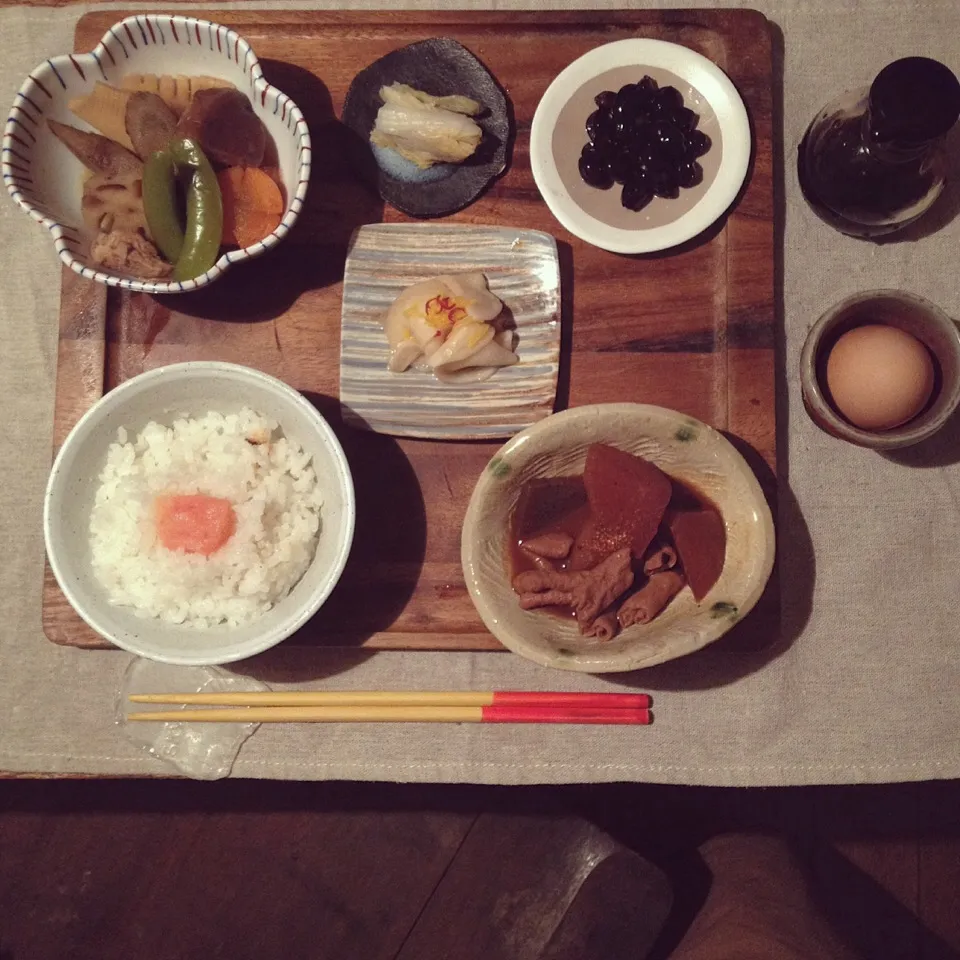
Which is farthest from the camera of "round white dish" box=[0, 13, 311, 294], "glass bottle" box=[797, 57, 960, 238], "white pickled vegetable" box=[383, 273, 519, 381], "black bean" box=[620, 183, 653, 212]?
"black bean" box=[620, 183, 653, 212]

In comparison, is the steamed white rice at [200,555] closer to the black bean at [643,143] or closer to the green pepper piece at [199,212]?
the green pepper piece at [199,212]

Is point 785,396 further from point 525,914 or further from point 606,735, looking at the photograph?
point 525,914

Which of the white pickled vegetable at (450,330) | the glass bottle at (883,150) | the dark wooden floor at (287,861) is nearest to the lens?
the glass bottle at (883,150)

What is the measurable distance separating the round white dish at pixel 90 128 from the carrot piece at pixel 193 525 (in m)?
0.49

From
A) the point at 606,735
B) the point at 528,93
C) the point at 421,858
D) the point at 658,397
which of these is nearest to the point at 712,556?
the point at 658,397

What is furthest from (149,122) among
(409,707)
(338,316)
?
(409,707)

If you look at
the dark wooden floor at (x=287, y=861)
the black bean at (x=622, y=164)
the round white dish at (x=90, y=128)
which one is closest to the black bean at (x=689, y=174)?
the black bean at (x=622, y=164)

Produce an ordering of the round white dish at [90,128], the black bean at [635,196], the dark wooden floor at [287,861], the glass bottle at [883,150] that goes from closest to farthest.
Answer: the glass bottle at [883,150] → the round white dish at [90,128] → the black bean at [635,196] → the dark wooden floor at [287,861]

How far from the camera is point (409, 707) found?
1968 mm

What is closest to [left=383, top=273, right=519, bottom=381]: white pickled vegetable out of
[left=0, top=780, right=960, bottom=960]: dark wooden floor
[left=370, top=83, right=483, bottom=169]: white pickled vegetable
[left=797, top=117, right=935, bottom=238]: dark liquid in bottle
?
[left=370, top=83, right=483, bottom=169]: white pickled vegetable

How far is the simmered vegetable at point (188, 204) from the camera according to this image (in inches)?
71.5

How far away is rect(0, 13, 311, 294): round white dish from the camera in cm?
178

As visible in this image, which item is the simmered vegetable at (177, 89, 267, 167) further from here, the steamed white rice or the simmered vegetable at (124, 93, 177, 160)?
the steamed white rice

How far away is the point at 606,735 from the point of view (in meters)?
2.02
